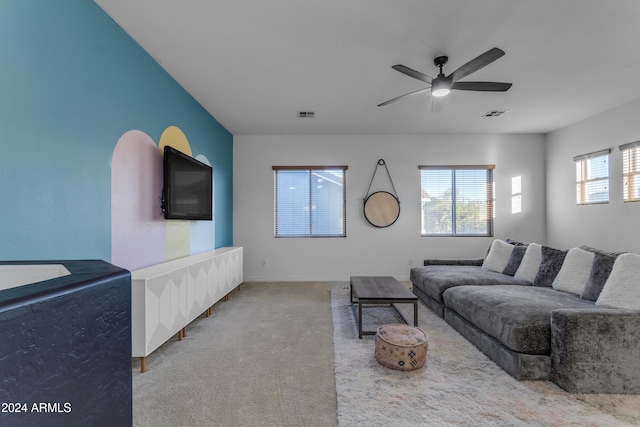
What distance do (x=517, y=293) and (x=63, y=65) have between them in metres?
3.81

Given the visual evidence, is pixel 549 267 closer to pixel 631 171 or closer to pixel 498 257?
pixel 498 257

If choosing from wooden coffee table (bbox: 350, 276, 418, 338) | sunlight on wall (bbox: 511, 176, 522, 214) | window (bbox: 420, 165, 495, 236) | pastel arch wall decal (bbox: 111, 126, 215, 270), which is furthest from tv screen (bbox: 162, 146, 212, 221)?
sunlight on wall (bbox: 511, 176, 522, 214)

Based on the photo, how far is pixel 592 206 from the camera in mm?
4246

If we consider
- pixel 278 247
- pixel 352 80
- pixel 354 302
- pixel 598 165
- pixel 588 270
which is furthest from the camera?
pixel 278 247

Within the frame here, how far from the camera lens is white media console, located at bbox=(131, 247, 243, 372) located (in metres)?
2.06

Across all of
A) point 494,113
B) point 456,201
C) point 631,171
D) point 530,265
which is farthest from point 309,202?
point 631,171

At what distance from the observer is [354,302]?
12.2 ft

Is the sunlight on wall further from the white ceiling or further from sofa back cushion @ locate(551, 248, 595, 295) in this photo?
sofa back cushion @ locate(551, 248, 595, 295)

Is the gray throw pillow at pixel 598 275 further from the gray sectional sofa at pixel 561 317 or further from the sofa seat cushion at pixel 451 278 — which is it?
the sofa seat cushion at pixel 451 278

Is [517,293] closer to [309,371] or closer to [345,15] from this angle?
[309,371]

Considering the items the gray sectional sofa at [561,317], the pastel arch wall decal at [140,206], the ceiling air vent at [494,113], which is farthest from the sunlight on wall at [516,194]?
the pastel arch wall decal at [140,206]

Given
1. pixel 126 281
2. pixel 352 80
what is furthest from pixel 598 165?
pixel 126 281

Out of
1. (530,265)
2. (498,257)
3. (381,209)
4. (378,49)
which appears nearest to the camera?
(378,49)

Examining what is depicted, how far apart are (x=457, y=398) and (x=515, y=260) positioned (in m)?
2.34
